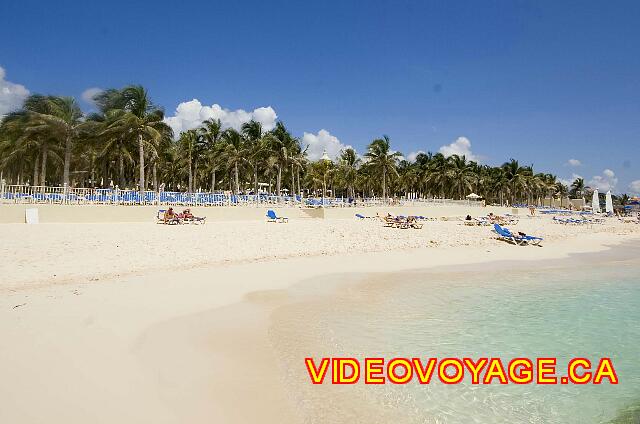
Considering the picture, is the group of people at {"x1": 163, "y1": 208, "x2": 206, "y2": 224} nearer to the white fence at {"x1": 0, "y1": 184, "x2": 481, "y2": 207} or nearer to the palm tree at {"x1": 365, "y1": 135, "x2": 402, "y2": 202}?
the white fence at {"x1": 0, "y1": 184, "x2": 481, "y2": 207}

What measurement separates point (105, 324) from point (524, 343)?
712cm

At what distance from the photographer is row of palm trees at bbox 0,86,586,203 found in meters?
30.0

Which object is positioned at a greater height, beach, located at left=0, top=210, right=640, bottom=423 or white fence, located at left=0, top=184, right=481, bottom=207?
white fence, located at left=0, top=184, right=481, bottom=207

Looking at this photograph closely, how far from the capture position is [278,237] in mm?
18562

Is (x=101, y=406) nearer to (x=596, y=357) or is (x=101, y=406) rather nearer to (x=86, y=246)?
(x=596, y=357)

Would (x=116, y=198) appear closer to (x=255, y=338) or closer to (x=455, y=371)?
(x=255, y=338)

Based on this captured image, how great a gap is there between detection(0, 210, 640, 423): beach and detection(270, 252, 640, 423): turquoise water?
0.62 meters

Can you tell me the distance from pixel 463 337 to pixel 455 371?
4.71 ft

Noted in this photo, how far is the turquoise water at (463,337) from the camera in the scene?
14.5 ft

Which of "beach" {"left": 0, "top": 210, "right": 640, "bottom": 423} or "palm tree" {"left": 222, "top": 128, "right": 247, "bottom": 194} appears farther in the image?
"palm tree" {"left": 222, "top": 128, "right": 247, "bottom": 194}

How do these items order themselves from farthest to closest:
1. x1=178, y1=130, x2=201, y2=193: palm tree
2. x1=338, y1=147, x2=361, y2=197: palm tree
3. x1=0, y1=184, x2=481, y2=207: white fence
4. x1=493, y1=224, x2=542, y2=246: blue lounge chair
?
x1=338, y1=147, x2=361, y2=197: palm tree → x1=178, y1=130, x2=201, y2=193: palm tree → x1=493, y1=224, x2=542, y2=246: blue lounge chair → x1=0, y1=184, x2=481, y2=207: white fence

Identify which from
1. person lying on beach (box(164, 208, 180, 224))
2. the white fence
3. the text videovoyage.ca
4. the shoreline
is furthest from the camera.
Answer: person lying on beach (box(164, 208, 180, 224))

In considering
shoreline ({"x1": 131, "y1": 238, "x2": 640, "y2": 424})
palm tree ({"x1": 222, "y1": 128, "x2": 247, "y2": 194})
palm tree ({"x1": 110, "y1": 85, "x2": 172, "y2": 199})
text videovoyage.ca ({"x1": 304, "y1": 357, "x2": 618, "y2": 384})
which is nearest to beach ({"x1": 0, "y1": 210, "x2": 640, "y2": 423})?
shoreline ({"x1": 131, "y1": 238, "x2": 640, "y2": 424})

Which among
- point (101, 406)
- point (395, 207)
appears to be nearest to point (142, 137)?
point (395, 207)
